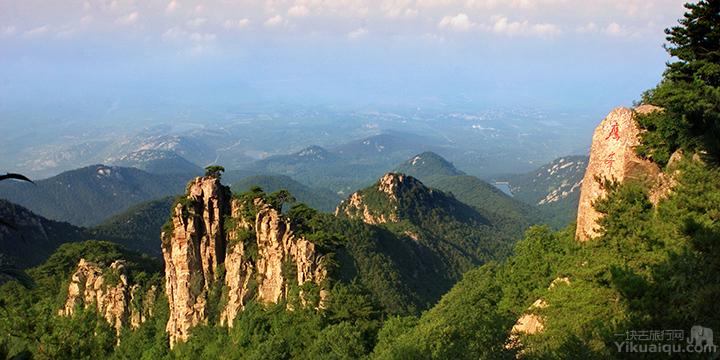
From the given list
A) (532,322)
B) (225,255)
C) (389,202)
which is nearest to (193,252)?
(225,255)

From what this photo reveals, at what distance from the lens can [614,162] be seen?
2434cm

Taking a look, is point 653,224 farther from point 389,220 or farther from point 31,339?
point 389,220

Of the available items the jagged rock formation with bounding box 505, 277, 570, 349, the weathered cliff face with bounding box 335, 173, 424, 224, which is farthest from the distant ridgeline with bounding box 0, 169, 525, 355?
the weathered cliff face with bounding box 335, 173, 424, 224

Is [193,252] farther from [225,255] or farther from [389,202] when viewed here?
[389,202]

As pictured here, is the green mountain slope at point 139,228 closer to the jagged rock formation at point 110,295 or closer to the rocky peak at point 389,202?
the rocky peak at point 389,202

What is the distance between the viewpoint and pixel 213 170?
45.0m

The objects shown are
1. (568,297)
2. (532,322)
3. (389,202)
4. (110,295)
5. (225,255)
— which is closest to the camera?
(568,297)

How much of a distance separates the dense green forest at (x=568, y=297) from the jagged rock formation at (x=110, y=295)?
1.35m

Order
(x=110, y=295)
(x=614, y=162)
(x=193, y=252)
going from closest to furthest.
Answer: (x=614, y=162) → (x=193, y=252) → (x=110, y=295)

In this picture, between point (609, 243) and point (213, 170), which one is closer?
point (609, 243)

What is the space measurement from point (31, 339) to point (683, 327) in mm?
26130

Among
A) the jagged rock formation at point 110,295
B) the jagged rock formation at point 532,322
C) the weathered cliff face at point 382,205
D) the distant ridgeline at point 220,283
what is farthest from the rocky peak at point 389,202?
the jagged rock formation at point 532,322

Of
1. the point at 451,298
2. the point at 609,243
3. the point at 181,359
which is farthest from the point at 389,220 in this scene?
the point at 609,243

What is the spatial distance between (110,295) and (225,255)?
15361 millimetres
